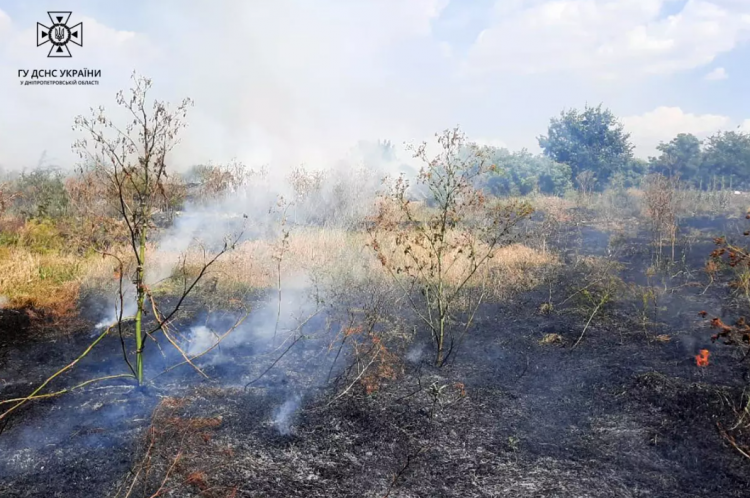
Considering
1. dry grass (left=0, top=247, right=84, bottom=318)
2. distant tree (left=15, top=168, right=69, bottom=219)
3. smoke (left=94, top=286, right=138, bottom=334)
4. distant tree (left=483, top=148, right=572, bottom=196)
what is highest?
distant tree (left=483, top=148, right=572, bottom=196)

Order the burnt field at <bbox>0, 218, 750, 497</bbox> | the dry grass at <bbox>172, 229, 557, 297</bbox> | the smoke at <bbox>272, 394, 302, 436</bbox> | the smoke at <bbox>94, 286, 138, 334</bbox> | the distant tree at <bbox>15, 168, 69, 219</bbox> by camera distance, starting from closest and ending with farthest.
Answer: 1. the burnt field at <bbox>0, 218, 750, 497</bbox>
2. the smoke at <bbox>272, 394, 302, 436</bbox>
3. the smoke at <bbox>94, 286, 138, 334</bbox>
4. the dry grass at <bbox>172, 229, 557, 297</bbox>
5. the distant tree at <bbox>15, 168, 69, 219</bbox>

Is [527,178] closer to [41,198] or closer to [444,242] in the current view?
[444,242]

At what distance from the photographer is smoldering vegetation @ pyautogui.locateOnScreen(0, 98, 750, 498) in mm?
3875

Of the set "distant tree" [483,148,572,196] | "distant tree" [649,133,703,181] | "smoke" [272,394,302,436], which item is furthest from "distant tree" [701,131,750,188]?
"smoke" [272,394,302,436]

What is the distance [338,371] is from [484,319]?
3.15m

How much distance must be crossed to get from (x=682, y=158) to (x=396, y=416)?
92.1 feet

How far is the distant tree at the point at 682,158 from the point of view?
25.1 meters

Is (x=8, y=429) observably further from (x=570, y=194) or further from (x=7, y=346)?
(x=570, y=194)

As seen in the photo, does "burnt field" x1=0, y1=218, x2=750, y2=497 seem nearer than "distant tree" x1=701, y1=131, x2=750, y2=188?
Yes

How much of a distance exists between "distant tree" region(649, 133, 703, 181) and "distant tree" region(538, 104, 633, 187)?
1.80 m

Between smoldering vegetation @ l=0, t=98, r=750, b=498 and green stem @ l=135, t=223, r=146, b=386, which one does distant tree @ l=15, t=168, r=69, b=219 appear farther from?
green stem @ l=135, t=223, r=146, b=386

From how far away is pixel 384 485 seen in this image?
12.4ft

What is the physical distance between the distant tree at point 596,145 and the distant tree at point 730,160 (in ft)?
13.3

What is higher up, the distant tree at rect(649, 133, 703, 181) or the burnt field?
the distant tree at rect(649, 133, 703, 181)
